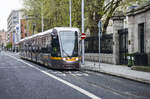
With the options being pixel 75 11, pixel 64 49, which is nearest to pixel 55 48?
pixel 64 49

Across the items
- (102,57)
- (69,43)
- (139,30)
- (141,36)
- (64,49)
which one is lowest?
(102,57)

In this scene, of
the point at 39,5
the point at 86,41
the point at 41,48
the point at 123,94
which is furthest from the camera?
the point at 39,5

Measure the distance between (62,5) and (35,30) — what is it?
13.6m

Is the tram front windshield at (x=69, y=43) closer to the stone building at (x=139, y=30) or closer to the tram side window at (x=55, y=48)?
the tram side window at (x=55, y=48)

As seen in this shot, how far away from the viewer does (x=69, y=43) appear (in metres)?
18.7

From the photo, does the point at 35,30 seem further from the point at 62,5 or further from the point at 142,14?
the point at 142,14

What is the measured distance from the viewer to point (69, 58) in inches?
725

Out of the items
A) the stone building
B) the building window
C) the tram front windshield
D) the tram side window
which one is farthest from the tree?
the tram side window

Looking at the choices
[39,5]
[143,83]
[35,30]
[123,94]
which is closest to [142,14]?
[143,83]

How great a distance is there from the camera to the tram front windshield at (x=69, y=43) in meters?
18.5

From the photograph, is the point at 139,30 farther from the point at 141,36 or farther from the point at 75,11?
the point at 75,11

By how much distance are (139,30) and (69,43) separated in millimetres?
6287

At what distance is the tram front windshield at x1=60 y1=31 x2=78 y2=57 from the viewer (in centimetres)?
1848

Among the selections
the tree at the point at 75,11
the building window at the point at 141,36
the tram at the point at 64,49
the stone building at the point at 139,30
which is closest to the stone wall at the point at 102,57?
the tree at the point at 75,11
